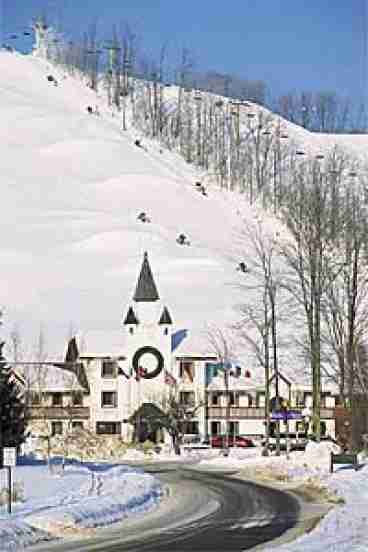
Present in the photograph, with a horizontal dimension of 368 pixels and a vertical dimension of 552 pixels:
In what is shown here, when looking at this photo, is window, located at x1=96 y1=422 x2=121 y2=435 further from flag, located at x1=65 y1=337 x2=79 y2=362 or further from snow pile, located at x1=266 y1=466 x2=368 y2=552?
snow pile, located at x1=266 y1=466 x2=368 y2=552

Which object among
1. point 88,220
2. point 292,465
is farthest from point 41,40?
point 292,465

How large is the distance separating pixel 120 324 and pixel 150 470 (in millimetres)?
37052

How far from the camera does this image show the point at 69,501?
866 inches

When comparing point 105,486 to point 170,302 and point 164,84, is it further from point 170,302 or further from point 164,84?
point 164,84

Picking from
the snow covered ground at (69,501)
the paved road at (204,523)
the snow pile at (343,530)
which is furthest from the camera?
the snow covered ground at (69,501)

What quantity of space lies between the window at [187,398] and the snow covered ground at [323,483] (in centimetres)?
1341

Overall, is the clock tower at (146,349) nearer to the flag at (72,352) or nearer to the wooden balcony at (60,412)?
the wooden balcony at (60,412)

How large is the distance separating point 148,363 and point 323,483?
37.7 m

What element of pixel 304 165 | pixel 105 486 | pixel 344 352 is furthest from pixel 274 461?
pixel 304 165

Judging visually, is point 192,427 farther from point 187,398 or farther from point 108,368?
point 108,368

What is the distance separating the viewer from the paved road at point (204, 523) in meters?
17.2

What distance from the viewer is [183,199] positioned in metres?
108

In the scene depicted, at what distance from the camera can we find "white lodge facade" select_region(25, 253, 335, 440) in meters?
63.0

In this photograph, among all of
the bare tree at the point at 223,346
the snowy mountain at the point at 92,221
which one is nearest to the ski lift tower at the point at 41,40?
the snowy mountain at the point at 92,221
